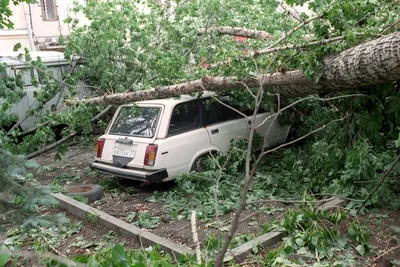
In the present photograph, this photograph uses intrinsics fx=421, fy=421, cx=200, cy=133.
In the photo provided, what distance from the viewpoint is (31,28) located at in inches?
736

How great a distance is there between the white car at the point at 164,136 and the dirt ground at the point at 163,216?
415 millimetres

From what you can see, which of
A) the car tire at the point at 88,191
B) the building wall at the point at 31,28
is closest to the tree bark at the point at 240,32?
the car tire at the point at 88,191

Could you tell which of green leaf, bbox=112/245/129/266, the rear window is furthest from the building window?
green leaf, bbox=112/245/129/266

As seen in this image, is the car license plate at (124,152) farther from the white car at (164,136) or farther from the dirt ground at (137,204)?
the dirt ground at (137,204)

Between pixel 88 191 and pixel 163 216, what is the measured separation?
1.62 meters

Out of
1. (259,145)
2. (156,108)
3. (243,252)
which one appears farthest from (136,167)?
(243,252)

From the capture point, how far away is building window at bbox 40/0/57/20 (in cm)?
1912

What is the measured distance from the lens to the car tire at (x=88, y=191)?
21.5ft

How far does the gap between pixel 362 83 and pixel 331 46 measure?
644 mm

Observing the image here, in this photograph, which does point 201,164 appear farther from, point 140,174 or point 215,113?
point 140,174

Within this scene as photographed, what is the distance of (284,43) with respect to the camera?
6039 millimetres

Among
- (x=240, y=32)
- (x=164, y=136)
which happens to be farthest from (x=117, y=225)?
(x=240, y=32)

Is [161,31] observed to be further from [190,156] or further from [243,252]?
[243,252]

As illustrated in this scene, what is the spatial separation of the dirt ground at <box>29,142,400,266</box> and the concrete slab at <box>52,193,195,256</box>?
0.11m
